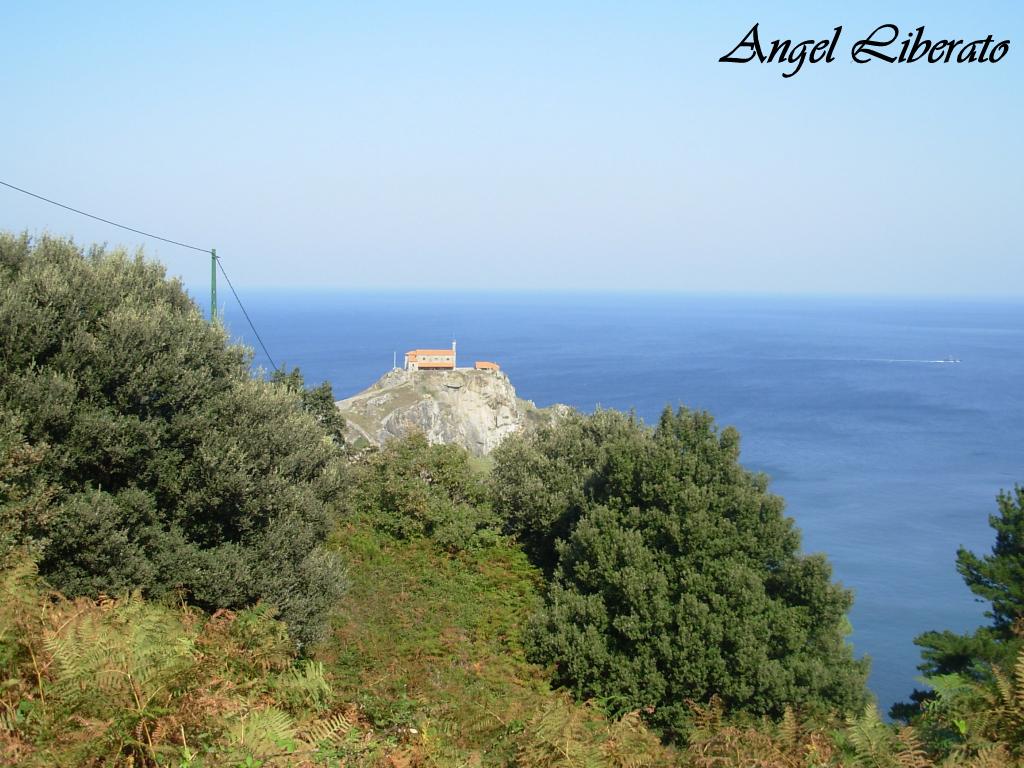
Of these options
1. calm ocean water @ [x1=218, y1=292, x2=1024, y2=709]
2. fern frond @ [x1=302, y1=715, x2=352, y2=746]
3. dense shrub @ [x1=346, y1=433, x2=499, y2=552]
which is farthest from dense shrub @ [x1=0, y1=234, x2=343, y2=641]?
calm ocean water @ [x1=218, y1=292, x2=1024, y2=709]

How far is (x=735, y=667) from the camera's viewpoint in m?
13.3

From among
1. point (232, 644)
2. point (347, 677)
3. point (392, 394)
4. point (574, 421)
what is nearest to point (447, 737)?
point (232, 644)

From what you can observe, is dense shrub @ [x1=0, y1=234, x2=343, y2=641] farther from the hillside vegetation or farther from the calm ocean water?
the calm ocean water

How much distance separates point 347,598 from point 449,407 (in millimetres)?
78590

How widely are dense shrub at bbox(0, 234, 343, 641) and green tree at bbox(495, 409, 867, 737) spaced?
478 centimetres

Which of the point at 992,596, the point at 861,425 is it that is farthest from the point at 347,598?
the point at 861,425

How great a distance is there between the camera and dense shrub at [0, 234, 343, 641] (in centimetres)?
1006

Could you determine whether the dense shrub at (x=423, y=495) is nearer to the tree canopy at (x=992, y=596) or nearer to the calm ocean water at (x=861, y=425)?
the calm ocean water at (x=861, y=425)

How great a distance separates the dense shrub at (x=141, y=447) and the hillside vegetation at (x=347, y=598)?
0.04 m

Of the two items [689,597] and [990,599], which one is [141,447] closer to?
[689,597]

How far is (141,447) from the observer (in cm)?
1089

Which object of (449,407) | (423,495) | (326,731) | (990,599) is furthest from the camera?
(449,407)

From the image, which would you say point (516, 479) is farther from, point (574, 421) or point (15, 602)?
point (15, 602)

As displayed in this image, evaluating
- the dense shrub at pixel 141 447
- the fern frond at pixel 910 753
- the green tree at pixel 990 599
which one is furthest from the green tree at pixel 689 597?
the fern frond at pixel 910 753
